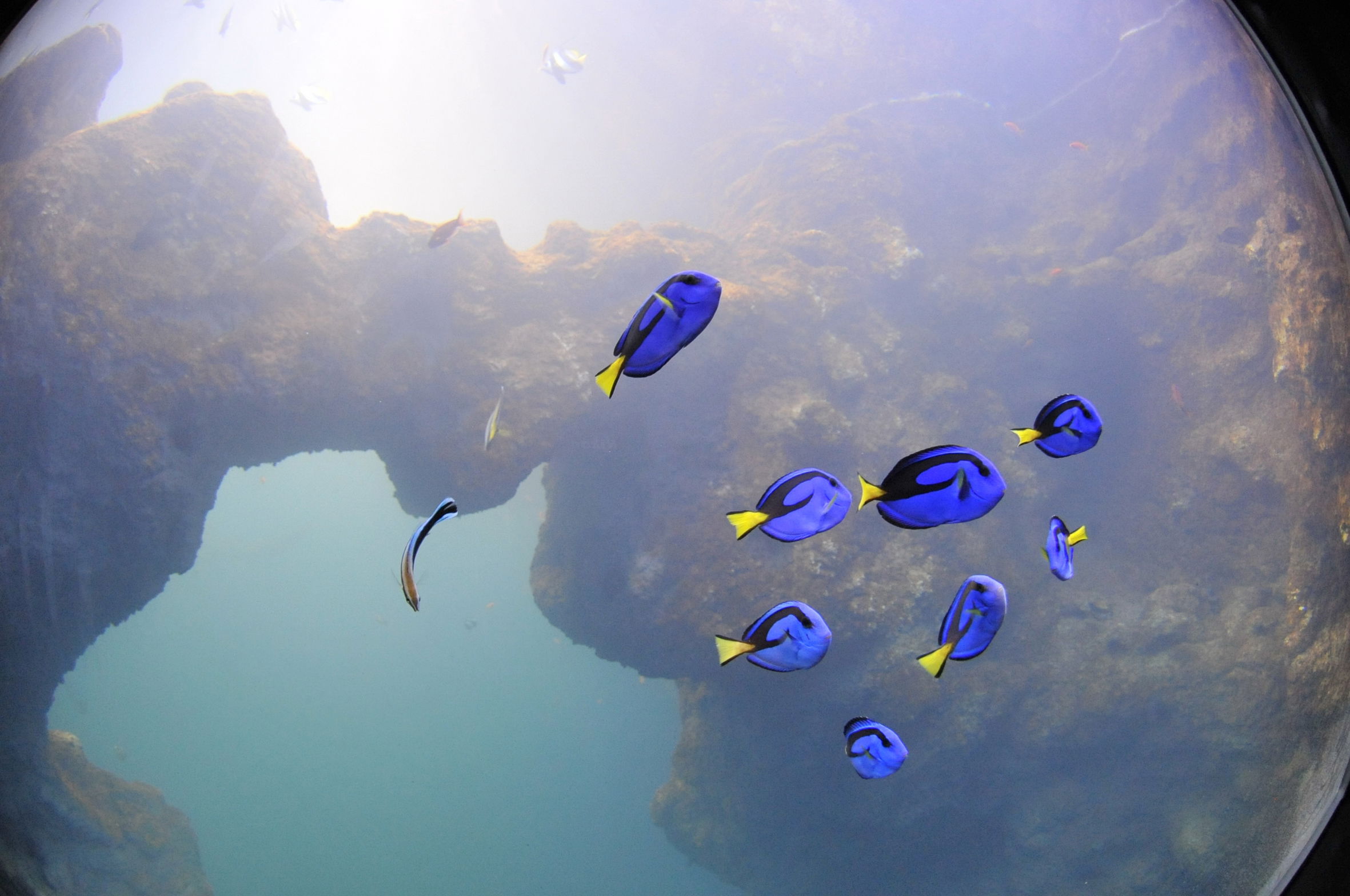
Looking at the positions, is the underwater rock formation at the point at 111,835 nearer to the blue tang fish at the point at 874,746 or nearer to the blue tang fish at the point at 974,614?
the blue tang fish at the point at 874,746

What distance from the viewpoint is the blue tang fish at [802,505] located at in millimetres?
2057

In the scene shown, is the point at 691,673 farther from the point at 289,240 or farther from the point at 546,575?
the point at 289,240

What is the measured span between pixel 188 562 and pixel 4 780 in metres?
3.37

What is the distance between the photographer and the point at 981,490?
1.80 m

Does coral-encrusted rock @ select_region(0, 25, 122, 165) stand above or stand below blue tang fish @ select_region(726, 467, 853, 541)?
above

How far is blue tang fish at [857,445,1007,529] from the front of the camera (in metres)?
1.70

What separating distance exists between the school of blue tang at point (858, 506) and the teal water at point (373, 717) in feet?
59.0

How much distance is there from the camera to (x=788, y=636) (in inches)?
90.5

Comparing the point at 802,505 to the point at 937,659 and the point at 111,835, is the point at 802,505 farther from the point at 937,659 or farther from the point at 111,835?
the point at 111,835

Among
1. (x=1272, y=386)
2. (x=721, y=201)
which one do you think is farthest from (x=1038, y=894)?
(x=721, y=201)

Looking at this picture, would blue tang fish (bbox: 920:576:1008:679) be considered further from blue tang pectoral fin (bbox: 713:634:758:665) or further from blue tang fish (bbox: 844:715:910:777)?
blue tang pectoral fin (bbox: 713:634:758:665)

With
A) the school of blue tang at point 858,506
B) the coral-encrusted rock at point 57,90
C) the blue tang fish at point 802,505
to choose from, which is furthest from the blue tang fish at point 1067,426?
the coral-encrusted rock at point 57,90

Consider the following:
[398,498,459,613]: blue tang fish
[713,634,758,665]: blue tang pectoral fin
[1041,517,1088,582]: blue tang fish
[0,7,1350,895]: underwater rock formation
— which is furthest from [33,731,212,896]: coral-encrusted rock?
[1041,517,1088,582]: blue tang fish

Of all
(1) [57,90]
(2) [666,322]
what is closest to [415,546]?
(2) [666,322]
